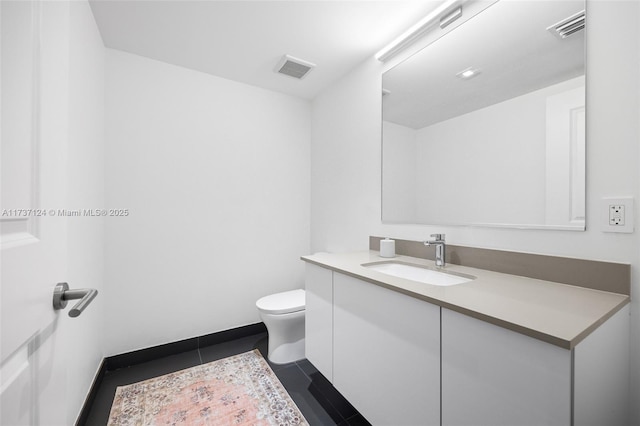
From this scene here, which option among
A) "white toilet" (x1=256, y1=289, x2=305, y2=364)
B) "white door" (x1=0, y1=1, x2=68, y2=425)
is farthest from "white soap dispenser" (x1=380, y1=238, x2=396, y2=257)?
"white door" (x1=0, y1=1, x2=68, y2=425)

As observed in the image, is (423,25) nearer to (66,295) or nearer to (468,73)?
(468,73)

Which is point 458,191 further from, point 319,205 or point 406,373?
point 319,205

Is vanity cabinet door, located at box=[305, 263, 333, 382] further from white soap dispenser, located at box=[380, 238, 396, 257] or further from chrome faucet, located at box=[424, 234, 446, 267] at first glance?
chrome faucet, located at box=[424, 234, 446, 267]

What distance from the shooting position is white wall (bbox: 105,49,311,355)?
1941 millimetres

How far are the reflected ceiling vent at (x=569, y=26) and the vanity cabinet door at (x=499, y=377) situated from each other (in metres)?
1.21

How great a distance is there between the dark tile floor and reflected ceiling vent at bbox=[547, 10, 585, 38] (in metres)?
2.00

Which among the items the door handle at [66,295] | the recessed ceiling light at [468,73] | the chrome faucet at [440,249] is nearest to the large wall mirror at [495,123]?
the recessed ceiling light at [468,73]

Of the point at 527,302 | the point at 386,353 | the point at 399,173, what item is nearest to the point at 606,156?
the point at 527,302

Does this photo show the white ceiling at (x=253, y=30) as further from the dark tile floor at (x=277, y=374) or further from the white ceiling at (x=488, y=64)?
the dark tile floor at (x=277, y=374)

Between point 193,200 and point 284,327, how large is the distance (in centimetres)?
124

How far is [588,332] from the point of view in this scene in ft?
2.21

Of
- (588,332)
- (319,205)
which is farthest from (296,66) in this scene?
(588,332)

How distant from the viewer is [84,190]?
4.82ft

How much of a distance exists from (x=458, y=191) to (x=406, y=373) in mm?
978
